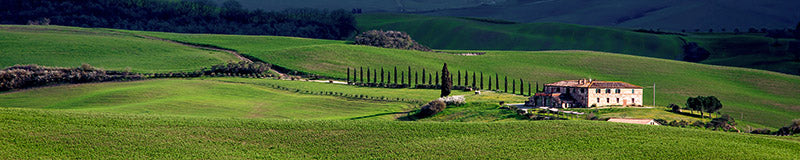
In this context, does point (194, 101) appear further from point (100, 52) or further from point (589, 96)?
point (100, 52)

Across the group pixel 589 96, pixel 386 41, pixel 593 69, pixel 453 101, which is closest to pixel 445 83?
pixel 453 101

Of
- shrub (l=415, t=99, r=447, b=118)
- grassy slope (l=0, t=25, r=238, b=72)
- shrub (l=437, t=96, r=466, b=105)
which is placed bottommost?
shrub (l=415, t=99, r=447, b=118)

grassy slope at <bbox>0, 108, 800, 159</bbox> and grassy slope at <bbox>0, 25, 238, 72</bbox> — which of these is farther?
grassy slope at <bbox>0, 25, 238, 72</bbox>

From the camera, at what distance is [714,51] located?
564 ft

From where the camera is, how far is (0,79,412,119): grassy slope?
75.9 metres

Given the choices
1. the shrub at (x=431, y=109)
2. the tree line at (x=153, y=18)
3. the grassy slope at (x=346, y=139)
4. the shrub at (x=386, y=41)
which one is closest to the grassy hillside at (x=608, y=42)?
the tree line at (x=153, y=18)

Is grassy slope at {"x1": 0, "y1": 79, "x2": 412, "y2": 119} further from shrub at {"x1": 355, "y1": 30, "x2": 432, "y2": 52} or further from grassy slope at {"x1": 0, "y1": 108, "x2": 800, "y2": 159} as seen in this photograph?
shrub at {"x1": 355, "y1": 30, "x2": 432, "y2": 52}

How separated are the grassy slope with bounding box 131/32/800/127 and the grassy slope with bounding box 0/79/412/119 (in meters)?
25.3

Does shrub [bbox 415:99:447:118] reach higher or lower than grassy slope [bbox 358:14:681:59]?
lower

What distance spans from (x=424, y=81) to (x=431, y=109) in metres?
31.4

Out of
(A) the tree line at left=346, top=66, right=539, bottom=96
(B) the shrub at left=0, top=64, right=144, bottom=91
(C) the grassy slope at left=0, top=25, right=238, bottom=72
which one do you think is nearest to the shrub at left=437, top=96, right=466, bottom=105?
(A) the tree line at left=346, top=66, right=539, bottom=96

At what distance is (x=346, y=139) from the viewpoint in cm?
5588

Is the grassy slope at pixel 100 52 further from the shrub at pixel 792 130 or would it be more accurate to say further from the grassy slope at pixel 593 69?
the shrub at pixel 792 130

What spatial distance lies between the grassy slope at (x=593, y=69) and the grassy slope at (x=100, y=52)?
36.3 ft
